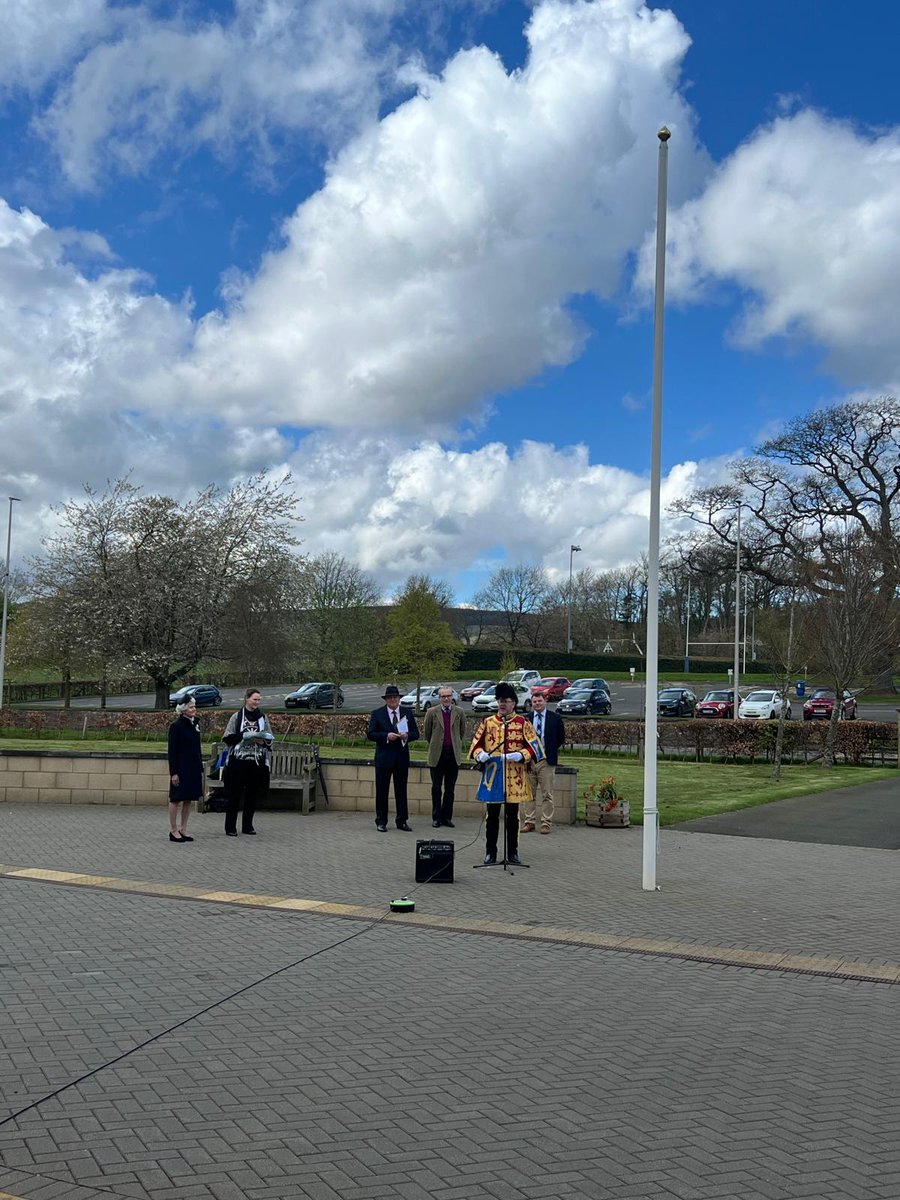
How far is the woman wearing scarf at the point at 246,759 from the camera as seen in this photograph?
1349 cm

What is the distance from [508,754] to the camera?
37.7 feet

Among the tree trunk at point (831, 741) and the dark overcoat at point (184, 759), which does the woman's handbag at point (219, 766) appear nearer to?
the dark overcoat at point (184, 759)

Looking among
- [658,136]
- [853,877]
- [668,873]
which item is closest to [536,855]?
[668,873]

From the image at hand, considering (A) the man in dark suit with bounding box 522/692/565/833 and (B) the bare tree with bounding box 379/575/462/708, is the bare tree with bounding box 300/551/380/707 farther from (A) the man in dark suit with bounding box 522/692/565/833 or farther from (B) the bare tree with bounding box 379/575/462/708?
(A) the man in dark suit with bounding box 522/692/565/833

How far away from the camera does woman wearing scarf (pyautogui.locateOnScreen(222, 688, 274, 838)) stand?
44.3 feet

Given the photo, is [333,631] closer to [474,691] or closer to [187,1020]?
[474,691]

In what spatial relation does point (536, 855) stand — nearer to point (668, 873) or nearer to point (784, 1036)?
point (668, 873)

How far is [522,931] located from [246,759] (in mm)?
5572

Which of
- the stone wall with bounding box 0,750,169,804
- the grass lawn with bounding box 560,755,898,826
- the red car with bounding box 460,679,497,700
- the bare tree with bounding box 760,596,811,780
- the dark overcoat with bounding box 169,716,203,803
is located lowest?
the grass lawn with bounding box 560,755,898,826

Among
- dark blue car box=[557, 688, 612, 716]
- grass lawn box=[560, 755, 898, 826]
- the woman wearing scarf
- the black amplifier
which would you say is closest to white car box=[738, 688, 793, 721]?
dark blue car box=[557, 688, 612, 716]

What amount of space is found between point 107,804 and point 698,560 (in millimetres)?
59235

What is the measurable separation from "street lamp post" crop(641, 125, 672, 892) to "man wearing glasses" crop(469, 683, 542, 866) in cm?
124

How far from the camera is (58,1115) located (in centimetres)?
479

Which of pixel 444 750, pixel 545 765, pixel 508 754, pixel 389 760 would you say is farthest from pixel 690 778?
pixel 508 754
